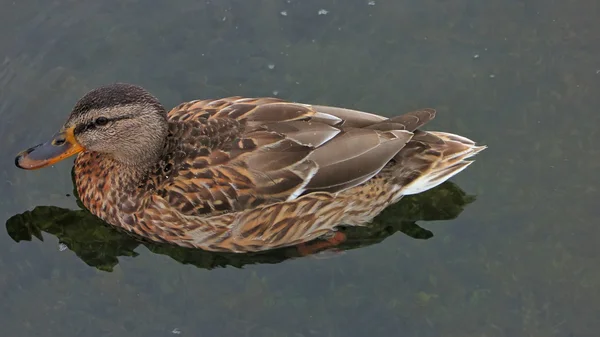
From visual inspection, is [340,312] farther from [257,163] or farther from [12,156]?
[12,156]

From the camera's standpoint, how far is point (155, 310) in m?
7.01

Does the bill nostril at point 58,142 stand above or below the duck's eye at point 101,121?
below

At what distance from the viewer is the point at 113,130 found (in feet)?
22.5

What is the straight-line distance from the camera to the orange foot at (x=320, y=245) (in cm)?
737

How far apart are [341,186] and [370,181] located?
31 cm

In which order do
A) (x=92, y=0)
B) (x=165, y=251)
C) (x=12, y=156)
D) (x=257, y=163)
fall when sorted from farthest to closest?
(x=92, y=0)
(x=12, y=156)
(x=165, y=251)
(x=257, y=163)

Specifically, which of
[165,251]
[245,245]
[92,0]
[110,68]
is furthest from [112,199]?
[92,0]

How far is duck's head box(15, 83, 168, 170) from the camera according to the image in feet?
22.0

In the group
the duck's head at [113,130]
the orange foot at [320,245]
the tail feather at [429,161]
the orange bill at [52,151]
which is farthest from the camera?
the orange foot at [320,245]

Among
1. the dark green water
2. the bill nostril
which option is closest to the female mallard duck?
the bill nostril

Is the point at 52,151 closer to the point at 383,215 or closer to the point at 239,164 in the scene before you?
the point at 239,164

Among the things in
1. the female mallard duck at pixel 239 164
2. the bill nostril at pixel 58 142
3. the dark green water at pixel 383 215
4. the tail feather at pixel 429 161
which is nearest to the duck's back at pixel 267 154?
the female mallard duck at pixel 239 164

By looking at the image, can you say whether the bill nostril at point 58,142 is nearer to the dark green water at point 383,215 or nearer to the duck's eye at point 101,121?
the duck's eye at point 101,121

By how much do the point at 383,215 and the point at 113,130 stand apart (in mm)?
2354
